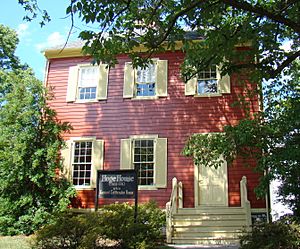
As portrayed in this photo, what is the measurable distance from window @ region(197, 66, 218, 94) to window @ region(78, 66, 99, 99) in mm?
4016

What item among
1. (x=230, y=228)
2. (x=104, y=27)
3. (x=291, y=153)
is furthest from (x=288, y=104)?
(x=104, y=27)

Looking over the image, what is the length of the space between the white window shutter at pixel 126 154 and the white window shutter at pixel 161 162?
0.99 metres

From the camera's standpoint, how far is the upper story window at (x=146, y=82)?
13805 mm

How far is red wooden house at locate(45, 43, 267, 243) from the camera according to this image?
12227 mm

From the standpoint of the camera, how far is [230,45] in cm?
785

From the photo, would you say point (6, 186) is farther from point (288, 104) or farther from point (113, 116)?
point (288, 104)

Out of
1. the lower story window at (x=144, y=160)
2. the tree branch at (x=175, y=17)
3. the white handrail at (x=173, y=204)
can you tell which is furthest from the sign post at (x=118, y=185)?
the lower story window at (x=144, y=160)

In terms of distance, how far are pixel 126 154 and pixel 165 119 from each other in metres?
1.88

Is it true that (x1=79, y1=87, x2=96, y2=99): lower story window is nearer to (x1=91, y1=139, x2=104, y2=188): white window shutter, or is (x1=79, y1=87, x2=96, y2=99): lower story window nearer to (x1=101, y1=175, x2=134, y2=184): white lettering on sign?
(x1=91, y1=139, x2=104, y2=188): white window shutter

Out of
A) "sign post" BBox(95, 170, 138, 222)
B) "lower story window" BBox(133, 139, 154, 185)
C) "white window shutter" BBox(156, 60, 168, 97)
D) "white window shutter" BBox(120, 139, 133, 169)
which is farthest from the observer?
"white window shutter" BBox(156, 60, 168, 97)

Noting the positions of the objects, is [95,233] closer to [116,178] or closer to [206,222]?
[116,178]

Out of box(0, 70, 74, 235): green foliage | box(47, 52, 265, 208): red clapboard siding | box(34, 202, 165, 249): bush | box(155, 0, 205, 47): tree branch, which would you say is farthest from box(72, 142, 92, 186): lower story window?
box(155, 0, 205, 47): tree branch

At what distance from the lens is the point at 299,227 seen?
22.6 ft

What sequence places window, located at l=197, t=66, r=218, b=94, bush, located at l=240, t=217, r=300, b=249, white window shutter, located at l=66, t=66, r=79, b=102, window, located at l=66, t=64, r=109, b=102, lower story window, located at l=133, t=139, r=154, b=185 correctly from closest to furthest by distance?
bush, located at l=240, t=217, r=300, b=249 → lower story window, located at l=133, t=139, r=154, b=185 → window, located at l=197, t=66, r=218, b=94 → window, located at l=66, t=64, r=109, b=102 → white window shutter, located at l=66, t=66, r=79, b=102
